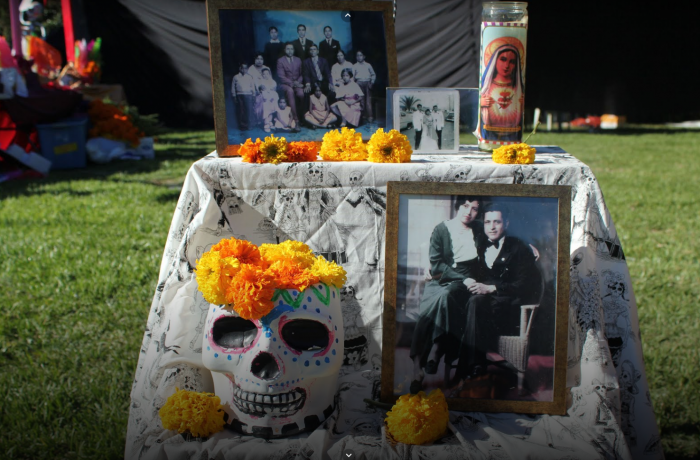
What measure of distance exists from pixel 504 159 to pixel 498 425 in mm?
676

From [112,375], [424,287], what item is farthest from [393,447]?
[112,375]

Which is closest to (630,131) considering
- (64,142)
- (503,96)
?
(64,142)

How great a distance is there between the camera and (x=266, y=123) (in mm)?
1745

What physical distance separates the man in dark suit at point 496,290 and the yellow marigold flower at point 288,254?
0.41m

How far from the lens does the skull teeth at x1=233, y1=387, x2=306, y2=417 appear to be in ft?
4.25

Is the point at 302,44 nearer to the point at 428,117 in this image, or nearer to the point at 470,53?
the point at 428,117

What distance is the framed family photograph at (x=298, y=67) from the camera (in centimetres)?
170

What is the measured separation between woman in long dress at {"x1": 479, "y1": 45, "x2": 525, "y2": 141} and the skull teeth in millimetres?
940

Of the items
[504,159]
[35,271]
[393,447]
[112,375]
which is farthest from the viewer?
[35,271]

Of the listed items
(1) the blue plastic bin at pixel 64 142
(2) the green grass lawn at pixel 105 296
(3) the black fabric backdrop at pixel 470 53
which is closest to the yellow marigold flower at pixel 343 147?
(2) the green grass lawn at pixel 105 296

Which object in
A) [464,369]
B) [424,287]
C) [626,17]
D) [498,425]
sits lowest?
[498,425]

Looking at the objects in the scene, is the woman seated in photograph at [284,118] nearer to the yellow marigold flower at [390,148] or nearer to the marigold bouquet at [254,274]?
the yellow marigold flower at [390,148]

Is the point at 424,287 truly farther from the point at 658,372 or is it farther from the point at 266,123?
the point at 658,372

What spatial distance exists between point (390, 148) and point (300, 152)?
26cm
